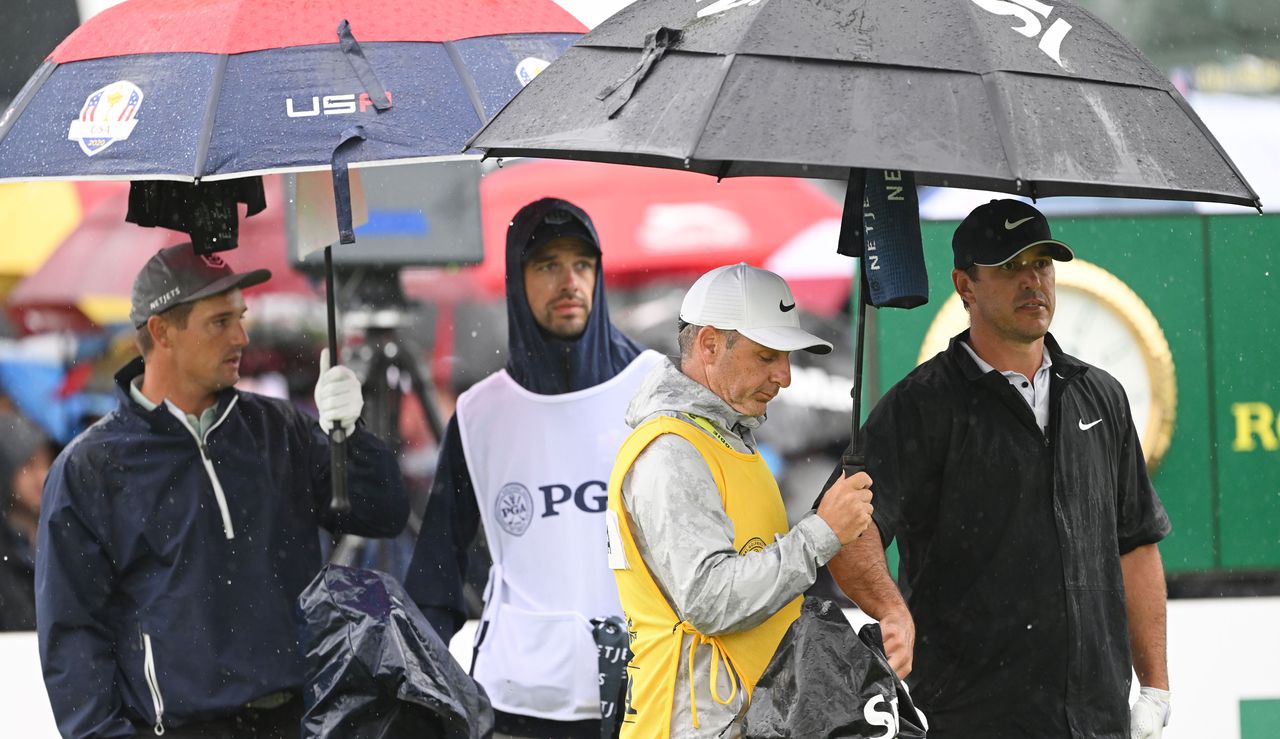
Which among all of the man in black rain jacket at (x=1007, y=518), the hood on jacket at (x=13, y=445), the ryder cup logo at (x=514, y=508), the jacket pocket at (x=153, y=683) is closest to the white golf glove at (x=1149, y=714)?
the man in black rain jacket at (x=1007, y=518)

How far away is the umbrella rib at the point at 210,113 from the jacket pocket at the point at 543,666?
1476 millimetres

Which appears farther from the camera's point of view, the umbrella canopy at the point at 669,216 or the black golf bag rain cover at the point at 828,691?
the umbrella canopy at the point at 669,216

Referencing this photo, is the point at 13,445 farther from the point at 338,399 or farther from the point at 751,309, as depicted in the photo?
the point at 751,309

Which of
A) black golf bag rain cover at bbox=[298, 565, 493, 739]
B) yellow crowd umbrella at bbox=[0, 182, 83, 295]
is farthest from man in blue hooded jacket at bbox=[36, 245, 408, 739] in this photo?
yellow crowd umbrella at bbox=[0, 182, 83, 295]

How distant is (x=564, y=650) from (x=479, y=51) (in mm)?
1500

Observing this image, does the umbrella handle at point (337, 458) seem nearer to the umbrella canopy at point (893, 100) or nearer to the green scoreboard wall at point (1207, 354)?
the umbrella canopy at point (893, 100)

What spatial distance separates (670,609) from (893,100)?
1.05 metres

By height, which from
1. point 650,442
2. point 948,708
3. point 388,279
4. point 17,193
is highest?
point 17,193

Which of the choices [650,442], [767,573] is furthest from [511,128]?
[767,573]

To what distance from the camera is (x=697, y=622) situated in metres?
3.03

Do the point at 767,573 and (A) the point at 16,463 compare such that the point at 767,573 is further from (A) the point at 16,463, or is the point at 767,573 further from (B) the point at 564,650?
(A) the point at 16,463

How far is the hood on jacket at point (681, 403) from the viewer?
10.5ft

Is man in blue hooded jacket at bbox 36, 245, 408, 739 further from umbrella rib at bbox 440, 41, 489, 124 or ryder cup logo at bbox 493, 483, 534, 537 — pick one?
umbrella rib at bbox 440, 41, 489, 124

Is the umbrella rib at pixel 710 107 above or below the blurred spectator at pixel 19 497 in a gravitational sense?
above
